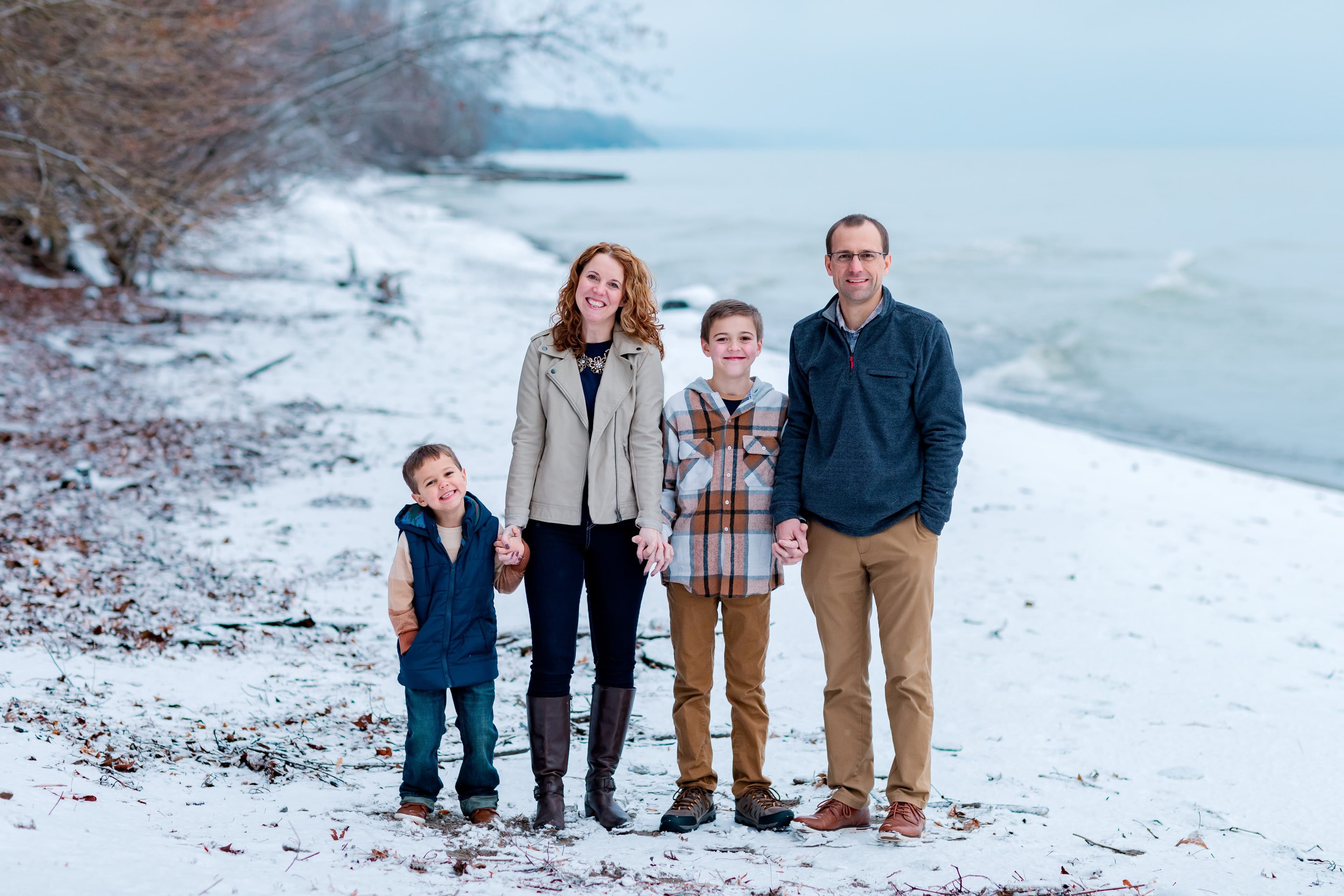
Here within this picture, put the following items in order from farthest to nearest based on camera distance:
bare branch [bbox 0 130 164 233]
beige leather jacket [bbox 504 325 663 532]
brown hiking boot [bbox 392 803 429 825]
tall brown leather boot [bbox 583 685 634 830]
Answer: bare branch [bbox 0 130 164 233]
tall brown leather boot [bbox 583 685 634 830]
beige leather jacket [bbox 504 325 663 532]
brown hiking boot [bbox 392 803 429 825]

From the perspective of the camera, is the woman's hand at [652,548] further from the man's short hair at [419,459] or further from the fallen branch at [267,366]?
the fallen branch at [267,366]

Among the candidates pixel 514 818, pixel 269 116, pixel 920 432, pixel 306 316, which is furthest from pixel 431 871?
pixel 269 116

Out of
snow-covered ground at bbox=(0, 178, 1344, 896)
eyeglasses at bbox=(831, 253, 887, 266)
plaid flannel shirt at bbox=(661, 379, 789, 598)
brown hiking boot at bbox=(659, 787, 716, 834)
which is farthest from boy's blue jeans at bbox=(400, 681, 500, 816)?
eyeglasses at bbox=(831, 253, 887, 266)

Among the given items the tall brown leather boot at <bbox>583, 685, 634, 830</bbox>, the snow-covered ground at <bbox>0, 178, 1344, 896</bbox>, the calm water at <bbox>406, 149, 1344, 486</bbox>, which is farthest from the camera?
the calm water at <bbox>406, 149, 1344, 486</bbox>

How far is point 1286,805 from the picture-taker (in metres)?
3.96

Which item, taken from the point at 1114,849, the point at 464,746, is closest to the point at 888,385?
the point at 1114,849

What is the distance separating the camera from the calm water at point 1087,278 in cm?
1675

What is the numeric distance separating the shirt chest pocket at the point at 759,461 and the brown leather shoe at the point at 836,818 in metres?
1.10

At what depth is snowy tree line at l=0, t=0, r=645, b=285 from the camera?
9969 millimetres

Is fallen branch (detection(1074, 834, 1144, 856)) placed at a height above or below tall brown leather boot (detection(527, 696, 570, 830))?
below

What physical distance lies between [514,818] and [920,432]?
6.08 ft

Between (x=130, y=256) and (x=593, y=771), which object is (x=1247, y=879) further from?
(x=130, y=256)

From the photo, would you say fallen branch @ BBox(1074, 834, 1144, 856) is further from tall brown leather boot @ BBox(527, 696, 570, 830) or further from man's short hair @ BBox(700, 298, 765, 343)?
man's short hair @ BBox(700, 298, 765, 343)

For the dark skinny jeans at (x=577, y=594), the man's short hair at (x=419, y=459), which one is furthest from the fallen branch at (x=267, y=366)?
the dark skinny jeans at (x=577, y=594)
